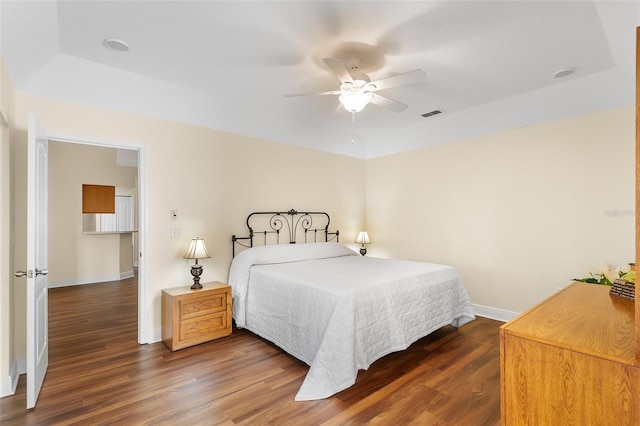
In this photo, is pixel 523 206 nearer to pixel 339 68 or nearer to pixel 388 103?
pixel 388 103

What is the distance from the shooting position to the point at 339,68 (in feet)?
7.72

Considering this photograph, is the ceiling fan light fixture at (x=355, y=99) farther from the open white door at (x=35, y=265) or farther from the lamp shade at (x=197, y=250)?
the open white door at (x=35, y=265)

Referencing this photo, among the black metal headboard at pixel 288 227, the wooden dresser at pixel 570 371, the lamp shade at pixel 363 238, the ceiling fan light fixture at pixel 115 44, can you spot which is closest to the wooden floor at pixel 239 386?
the wooden dresser at pixel 570 371

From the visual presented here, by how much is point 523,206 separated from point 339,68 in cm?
287

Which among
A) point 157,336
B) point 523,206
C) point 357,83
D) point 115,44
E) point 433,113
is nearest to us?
point 115,44

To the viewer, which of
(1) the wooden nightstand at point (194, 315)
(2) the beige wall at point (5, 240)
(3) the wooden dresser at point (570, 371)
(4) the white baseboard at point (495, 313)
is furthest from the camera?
(4) the white baseboard at point (495, 313)

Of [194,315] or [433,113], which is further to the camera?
[433,113]

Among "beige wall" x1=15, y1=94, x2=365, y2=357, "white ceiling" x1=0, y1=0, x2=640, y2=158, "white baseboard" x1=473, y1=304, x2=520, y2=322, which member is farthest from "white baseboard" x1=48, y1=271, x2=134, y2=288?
"white baseboard" x1=473, y1=304, x2=520, y2=322

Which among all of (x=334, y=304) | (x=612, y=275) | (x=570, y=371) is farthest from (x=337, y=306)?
(x=612, y=275)

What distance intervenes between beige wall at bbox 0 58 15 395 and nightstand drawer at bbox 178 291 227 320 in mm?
1202

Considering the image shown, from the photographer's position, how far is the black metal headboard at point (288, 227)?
412cm

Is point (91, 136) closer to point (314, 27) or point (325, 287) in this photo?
point (314, 27)

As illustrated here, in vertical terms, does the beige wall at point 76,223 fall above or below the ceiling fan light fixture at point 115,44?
below

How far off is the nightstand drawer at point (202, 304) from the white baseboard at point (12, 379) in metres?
1.20
